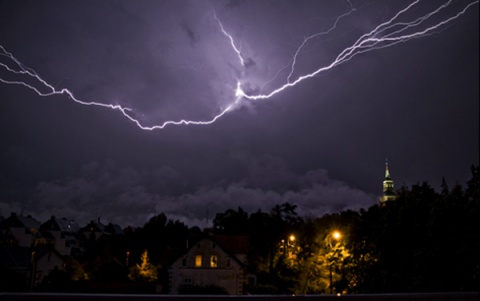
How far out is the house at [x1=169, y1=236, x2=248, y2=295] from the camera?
80.9 feet

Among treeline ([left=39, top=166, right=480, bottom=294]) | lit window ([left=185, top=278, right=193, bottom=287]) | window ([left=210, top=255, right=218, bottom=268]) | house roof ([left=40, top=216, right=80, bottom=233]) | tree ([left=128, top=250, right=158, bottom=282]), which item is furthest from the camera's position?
house roof ([left=40, top=216, right=80, bottom=233])

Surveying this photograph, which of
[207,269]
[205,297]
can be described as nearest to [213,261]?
[207,269]

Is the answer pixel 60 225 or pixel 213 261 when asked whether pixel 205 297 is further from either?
pixel 60 225

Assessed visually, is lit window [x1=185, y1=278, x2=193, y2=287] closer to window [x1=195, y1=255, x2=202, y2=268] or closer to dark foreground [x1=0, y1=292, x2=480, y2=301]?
window [x1=195, y1=255, x2=202, y2=268]

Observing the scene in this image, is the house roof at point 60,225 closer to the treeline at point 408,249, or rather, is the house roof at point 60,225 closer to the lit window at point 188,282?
the treeline at point 408,249

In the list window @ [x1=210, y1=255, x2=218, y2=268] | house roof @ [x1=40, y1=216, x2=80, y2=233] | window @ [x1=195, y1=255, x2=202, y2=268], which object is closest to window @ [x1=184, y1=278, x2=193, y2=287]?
window @ [x1=195, y1=255, x2=202, y2=268]

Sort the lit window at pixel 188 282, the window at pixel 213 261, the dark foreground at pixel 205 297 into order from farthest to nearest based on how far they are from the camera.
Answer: the window at pixel 213 261 < the lit window at pixel 188 282 < the dark foreground at pixel 205 297

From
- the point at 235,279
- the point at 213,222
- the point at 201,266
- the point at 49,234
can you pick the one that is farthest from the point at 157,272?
the point at 213,222

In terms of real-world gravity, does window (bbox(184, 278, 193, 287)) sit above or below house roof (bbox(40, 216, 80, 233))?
below

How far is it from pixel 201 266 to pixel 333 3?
733 inches

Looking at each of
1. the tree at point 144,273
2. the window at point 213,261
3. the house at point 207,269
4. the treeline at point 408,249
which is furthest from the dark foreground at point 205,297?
the tree at point 144,273

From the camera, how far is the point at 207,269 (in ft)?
81.8

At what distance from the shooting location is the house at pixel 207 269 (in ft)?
80.9

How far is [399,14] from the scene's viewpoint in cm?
1330
